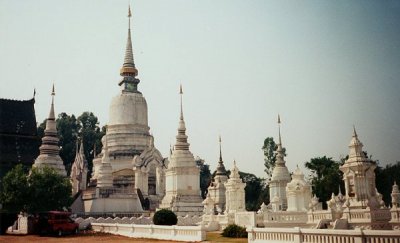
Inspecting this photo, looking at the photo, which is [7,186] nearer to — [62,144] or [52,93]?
[52,93]

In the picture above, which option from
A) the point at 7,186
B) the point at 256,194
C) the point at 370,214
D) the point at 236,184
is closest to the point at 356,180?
the point at 370,214

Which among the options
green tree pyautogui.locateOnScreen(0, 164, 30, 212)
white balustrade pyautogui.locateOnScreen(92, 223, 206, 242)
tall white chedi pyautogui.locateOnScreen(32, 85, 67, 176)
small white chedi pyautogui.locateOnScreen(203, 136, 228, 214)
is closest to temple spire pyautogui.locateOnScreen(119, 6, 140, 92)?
tall white chedi pyautogui.locateOnScreen(32, 85, 67, 176)

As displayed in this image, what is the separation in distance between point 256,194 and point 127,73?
100 ft

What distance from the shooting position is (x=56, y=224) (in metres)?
26.9

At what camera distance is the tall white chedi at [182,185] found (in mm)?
45059

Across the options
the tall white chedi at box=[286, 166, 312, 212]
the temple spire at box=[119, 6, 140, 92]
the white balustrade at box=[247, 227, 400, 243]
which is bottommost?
the white balustrade at box=[247, 227, 400, 243]

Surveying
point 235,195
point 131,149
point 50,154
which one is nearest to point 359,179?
point 235,195

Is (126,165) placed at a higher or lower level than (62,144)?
lower

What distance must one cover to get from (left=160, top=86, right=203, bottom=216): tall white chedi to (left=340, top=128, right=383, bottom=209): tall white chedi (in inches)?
788

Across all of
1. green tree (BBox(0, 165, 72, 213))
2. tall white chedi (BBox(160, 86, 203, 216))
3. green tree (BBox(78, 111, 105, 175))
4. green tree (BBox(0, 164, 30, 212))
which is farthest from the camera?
green tree (BBox(78, 111, 105, 175))

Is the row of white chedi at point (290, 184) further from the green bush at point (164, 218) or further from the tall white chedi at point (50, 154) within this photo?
the green bush at point (164, 218)

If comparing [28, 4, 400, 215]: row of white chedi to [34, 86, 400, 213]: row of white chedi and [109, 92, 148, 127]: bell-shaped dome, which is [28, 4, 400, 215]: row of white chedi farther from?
[109, 92, 148, 127]: bell-shaped dome

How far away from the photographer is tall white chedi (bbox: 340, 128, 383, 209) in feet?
90.1

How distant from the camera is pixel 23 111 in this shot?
183 feet
